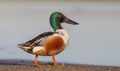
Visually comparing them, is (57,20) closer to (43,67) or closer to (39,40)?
(39,40)

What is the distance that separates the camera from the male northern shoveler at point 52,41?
2.12 m

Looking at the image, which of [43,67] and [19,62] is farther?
[19,62]

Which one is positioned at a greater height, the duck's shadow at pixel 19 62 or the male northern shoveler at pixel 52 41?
the male northern shoveler at pixel 52 41

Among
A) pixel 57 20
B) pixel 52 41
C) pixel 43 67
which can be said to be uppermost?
pixel 57 20

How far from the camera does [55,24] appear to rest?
2141 millimetres

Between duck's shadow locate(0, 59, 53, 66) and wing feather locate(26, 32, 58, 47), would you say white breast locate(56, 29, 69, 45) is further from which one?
duck's shadow locate(0, 59, 53, 66)

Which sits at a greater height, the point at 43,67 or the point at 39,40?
the point at 39,40

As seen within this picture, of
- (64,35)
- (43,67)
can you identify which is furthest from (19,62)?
(64,35)

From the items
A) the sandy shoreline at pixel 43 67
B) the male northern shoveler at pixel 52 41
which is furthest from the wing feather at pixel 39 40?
the sandy shoreline at pixel 43 67

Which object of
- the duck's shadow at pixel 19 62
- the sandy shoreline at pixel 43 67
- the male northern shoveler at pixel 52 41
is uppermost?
the male northern shoveler at pixel 52 41

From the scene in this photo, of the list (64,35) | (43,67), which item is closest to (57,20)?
(64,35)

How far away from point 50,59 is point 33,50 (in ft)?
0.81

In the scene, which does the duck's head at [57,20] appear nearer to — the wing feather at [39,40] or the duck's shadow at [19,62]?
the wing feather at [39,40]

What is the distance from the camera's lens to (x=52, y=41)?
6.93 ft
